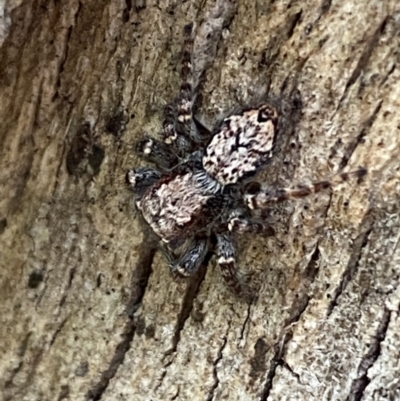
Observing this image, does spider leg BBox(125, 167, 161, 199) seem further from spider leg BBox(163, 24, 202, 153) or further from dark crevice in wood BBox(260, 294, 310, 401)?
dark crevice in wood BBox(260, 294, 310, 401)

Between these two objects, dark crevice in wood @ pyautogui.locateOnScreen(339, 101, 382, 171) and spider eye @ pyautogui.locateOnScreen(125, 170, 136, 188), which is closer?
dark crevice in wood @ pyautogui.locateOnScreen(339, 101, 382, 171)

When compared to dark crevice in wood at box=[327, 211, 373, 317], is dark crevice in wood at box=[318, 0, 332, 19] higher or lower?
higher

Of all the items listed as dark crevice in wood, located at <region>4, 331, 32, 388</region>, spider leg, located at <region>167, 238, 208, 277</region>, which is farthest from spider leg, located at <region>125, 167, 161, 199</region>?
dark crevice in wood, located at <region>4, 331, 32, 388</region>

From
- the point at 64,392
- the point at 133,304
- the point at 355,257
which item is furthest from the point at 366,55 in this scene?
the point at 64,392

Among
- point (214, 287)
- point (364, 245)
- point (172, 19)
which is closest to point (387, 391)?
point (364, 245)

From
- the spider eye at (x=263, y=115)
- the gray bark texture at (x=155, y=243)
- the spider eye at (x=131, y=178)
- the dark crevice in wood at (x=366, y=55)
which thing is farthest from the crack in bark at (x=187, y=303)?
the dark crevice in wood at (x=366, y=55)

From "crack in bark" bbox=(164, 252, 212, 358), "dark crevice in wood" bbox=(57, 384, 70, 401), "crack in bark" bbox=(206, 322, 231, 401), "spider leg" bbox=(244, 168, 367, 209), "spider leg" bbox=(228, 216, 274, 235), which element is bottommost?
"dark crevice in wood" bbox=(57, 384, 70, 401)
